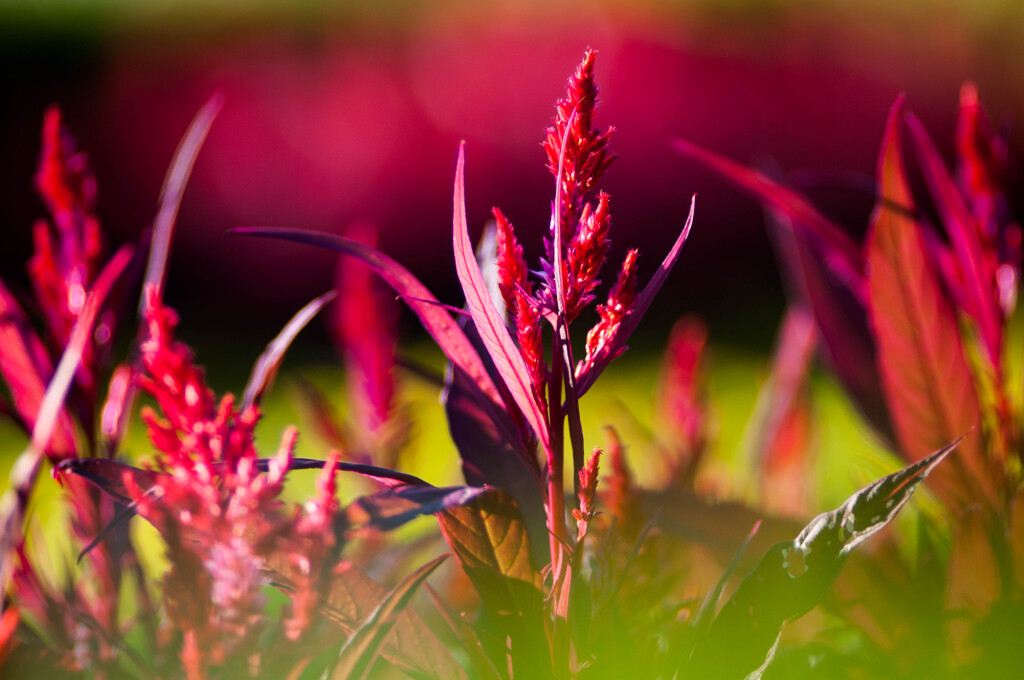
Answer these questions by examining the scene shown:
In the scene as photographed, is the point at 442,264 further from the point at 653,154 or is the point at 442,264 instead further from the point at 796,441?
the point at 796,441

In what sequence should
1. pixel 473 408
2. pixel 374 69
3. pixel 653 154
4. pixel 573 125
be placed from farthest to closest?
pixel 374 69
pixel 653 154
pixel 473 408
pixel 573 125

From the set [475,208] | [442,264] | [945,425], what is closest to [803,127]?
[475,208]

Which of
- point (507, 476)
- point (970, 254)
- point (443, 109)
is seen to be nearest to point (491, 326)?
point (507, 476)

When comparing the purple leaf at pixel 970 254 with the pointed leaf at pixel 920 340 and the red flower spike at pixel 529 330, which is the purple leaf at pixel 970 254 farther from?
the red flower spike at pixel 529 330

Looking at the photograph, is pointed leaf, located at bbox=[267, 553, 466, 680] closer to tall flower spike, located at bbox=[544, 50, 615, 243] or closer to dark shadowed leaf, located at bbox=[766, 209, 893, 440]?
tall flower spike, located at bbox=[544, 50, 615, 243]

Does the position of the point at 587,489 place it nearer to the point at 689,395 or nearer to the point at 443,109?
the point at 689,395

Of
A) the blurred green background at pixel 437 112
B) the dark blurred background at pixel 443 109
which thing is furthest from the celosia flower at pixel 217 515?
the dark blurred background at pixel 443 109

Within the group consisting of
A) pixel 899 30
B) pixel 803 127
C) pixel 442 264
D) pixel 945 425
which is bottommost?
pixel 442 264
